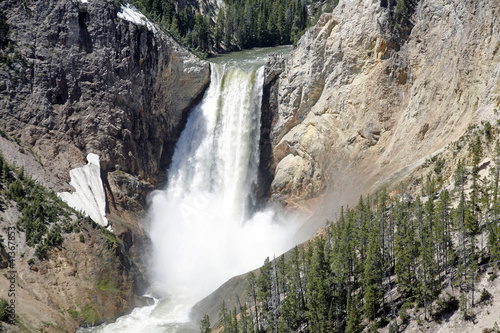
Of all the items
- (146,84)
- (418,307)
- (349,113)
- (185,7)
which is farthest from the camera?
(185,7)

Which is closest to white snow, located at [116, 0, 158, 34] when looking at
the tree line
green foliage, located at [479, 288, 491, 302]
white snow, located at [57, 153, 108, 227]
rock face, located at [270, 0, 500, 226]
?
white snow, located at [57, 153, 108, 227]

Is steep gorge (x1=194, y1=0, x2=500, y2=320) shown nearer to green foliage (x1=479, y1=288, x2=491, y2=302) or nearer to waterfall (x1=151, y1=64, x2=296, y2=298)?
waterfall (x1=151, y1=64, x2=296, y2=298)

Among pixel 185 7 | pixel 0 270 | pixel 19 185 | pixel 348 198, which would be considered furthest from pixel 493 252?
pixel 185 7

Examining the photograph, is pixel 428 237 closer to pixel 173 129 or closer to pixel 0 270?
pixel 0 270

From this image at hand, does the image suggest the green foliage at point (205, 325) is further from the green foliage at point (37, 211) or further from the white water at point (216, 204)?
the green foliage at point (37, 211)

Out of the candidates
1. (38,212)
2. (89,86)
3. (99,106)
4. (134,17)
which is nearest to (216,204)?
(99,106)

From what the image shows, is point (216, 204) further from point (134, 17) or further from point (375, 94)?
point (134, 17)

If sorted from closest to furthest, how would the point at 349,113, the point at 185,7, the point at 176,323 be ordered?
1. the point at 176,323
2. the point at 349,113
3. the point at 185,7
